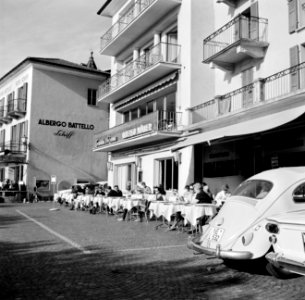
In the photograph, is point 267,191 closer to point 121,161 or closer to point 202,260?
point 202,260

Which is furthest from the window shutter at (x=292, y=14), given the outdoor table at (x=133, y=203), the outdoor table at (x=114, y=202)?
the outdoor table at (x=114, y=202)

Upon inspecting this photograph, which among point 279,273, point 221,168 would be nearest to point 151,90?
point 221,168

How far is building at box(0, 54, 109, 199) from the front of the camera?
3388 cm

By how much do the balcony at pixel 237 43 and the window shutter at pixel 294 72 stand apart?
152 centimetres

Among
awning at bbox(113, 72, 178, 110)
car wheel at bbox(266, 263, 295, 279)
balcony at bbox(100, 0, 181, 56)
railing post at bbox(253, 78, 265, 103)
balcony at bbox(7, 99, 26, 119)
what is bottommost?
car wheel at bbox(266, 263, 295, 279)

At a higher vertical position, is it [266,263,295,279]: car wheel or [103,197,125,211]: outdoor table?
[103,197,125,211]: outdoor table

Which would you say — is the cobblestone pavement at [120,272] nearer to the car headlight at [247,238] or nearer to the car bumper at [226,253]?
the car bumper at [226,253]

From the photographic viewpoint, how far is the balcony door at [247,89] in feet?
53.4

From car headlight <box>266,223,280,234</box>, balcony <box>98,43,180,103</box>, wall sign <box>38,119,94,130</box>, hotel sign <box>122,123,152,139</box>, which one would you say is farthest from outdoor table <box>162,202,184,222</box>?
wall sign <box>38,119,94,130</box>

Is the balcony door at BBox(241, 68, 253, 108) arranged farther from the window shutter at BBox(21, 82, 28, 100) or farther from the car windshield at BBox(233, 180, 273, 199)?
the window shutter at BBox(21, 82, 28, 100)

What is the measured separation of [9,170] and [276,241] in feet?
115

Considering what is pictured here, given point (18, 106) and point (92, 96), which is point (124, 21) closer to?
point (92, 96)

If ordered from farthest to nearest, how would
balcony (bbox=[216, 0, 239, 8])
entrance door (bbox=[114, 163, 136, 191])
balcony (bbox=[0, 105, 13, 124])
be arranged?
balcony (bbox=[0, 105, 13, 124]) → entrance door (bbox=[114, 163, 136, 191]) → balcony (bbox=[216, 0, 239, 8])

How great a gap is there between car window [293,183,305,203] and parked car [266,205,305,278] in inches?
35.2
